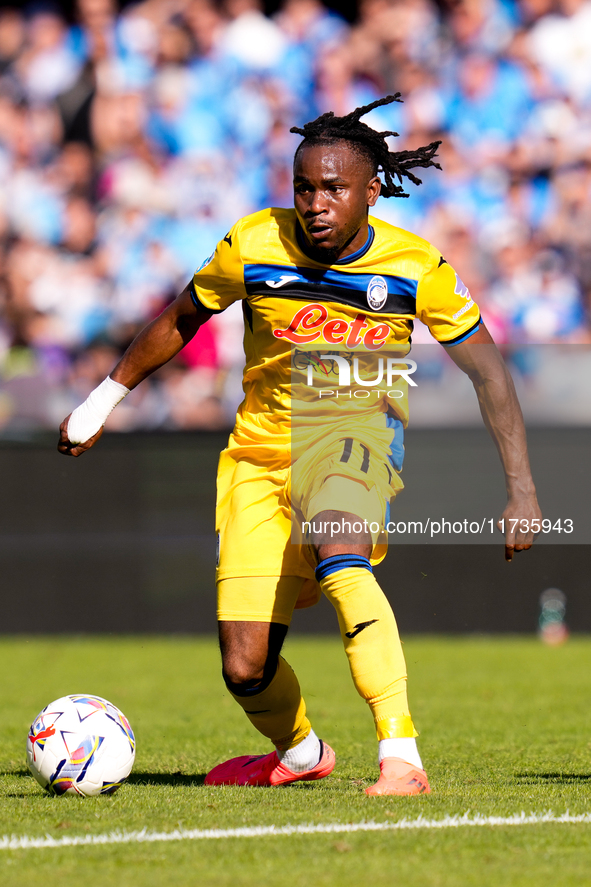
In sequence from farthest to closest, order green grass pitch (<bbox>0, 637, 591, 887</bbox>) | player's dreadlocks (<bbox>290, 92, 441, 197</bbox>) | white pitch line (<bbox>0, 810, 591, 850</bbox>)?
player's dreadlocks (<bbox>290, 92, 441, 197</bbox>), white pitch line (<bbox>0, 810, 591, 850</bbox>), green grass pitch (<bbox>0, 637, 591, 887</bbox>)

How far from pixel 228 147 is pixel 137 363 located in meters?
7.82

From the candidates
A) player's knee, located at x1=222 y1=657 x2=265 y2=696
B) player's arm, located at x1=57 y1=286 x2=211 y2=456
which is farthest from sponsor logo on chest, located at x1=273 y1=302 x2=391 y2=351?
player's knee, located at x1=222 y1=657 x2=265 y2=696

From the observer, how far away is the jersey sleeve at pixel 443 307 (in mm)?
4164

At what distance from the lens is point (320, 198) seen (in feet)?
13.2

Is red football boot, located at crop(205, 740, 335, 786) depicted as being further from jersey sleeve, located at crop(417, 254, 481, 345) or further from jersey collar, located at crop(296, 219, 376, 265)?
jersey collar, located at crop(296, 219, 376, 265)

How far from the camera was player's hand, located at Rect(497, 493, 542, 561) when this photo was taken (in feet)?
13.0

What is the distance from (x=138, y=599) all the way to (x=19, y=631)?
1.08m

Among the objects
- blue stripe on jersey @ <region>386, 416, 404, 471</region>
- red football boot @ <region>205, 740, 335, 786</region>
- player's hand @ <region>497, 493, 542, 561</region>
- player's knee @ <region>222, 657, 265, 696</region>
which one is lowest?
red football boot @ <region>205, 740, 335, 786</region>

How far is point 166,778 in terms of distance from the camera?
4527 mm

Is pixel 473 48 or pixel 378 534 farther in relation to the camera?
pixel 473 48

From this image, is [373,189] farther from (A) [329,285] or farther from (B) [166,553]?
(B) [166,553]

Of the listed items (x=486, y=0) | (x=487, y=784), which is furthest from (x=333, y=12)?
(x=487, y=784)

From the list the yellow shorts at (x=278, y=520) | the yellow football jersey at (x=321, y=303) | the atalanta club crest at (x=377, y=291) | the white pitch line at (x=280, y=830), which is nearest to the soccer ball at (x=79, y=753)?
the yellow shorts at (x=278, y=520)

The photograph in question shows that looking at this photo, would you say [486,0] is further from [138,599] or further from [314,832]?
[314,832]
